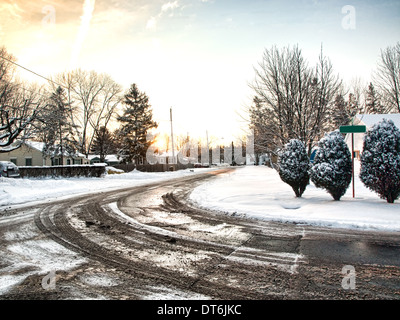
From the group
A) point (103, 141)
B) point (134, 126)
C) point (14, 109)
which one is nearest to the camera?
point (14, 109)

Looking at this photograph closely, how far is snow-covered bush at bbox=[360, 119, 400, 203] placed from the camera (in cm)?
736

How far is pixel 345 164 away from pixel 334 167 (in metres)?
0.38

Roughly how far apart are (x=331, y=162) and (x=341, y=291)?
6330 mm

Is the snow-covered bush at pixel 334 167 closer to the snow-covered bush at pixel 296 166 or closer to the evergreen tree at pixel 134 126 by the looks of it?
the snow-covered bush at pixel 296 166

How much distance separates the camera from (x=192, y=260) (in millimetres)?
3779

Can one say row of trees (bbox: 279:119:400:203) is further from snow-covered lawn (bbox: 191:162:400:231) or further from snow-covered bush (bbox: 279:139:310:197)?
snow-covered lawn (bbox: 191:162:400:231)

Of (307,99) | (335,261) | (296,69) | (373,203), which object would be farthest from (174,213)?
(296,69)

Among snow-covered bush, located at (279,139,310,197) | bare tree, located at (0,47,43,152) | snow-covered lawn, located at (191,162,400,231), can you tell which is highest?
bare tree, located at (0,47,43,152)

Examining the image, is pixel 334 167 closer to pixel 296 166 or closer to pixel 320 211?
pixel 296 166

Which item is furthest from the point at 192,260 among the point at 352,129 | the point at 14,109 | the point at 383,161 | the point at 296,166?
the point at 14,109

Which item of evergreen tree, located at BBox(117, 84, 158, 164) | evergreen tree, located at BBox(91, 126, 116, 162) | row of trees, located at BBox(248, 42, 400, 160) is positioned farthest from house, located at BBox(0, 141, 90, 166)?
row of trees, located at BBox(248, 42, 400, 160)

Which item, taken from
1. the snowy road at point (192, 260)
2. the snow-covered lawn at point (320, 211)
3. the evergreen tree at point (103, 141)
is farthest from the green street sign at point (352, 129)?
the evergreen tree at point (103, 141)

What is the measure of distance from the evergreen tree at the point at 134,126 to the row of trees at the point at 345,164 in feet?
103

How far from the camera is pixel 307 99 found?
11.9 meters
